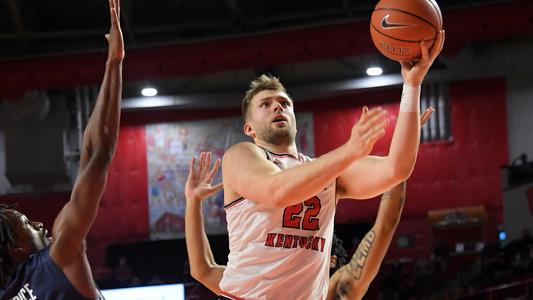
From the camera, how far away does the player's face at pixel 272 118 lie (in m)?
4.40

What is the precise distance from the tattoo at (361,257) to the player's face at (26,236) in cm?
220

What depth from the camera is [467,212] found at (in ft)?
59.2

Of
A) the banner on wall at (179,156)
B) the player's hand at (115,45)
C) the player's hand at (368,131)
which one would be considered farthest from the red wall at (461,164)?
the player's hand at (115,45)

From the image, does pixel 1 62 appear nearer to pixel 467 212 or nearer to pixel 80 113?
pixel 80 113

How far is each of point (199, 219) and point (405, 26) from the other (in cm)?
199

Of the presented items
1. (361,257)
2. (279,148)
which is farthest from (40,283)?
(361,257)

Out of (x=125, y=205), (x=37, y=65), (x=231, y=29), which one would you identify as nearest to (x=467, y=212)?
(x=231, y=29)

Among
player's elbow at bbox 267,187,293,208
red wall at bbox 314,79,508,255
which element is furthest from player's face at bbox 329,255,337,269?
red wall at bbox 314,79,508,255

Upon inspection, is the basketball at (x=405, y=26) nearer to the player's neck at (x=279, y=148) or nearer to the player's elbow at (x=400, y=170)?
the player's elbow at (x=400, y=170)

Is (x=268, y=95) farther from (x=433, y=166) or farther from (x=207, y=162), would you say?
(x=433, y=166)

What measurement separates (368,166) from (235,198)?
0.75m

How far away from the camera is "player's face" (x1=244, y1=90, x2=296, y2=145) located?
14.4ft

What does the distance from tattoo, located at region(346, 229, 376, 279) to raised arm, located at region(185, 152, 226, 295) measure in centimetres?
86

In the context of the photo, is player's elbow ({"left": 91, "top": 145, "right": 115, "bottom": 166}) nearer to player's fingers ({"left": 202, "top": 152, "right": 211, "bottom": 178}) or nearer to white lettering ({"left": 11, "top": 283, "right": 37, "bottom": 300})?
white lettering ({"left": 11, "top": 283, "right": 37, "bottom": 300})
